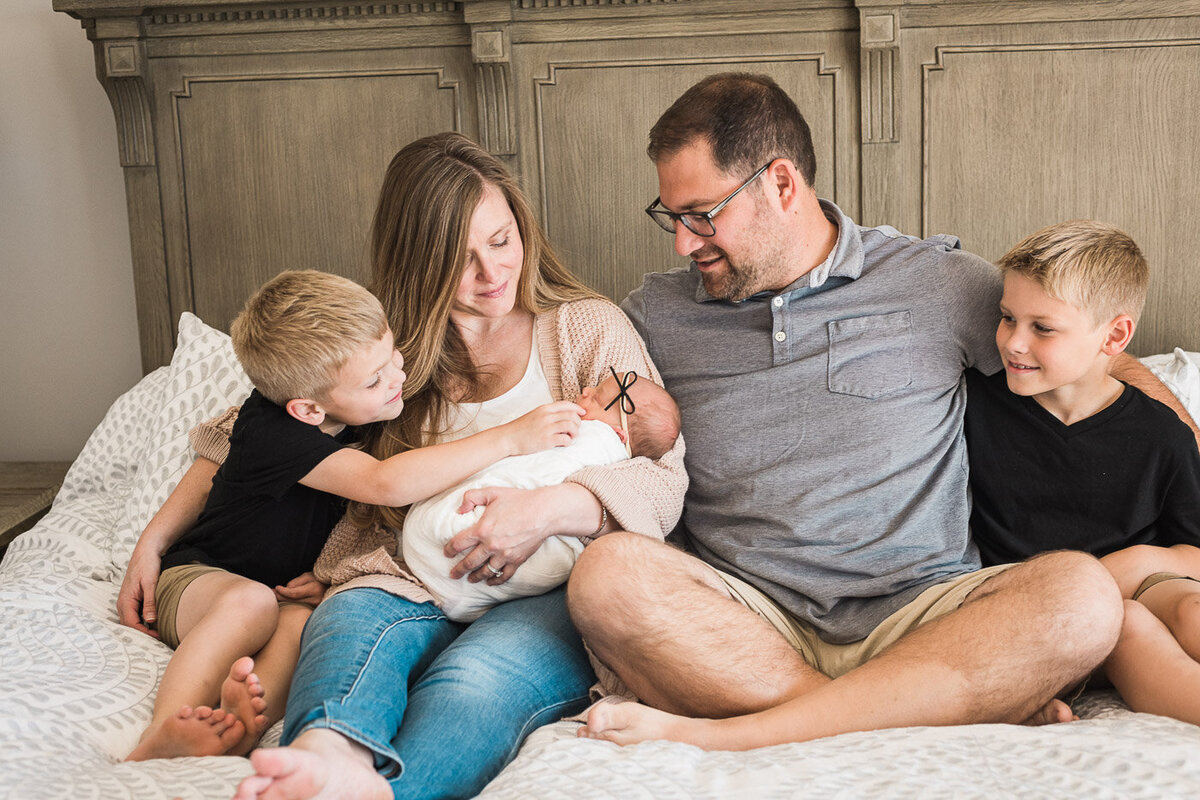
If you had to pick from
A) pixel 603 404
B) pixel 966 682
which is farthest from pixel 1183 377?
pixel 603 404

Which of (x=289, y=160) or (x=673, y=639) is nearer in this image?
(x=673, y=639)

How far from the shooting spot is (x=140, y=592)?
64.9 inches

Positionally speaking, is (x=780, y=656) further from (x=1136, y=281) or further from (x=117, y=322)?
(x=117, y=322)

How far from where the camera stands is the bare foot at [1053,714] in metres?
1.29

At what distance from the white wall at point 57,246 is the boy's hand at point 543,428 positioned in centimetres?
160

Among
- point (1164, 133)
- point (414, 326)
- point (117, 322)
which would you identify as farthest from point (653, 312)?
point (117, 322)

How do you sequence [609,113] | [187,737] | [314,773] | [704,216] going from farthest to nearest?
[609,113], [704,216], [187,737], [314,773]

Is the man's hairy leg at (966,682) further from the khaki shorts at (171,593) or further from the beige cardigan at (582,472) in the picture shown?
the khaki shorts at (171,593)

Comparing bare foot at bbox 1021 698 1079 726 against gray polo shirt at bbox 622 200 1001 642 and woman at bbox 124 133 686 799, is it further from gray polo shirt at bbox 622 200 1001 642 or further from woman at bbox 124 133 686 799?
woman at bbox 124 133 686 799

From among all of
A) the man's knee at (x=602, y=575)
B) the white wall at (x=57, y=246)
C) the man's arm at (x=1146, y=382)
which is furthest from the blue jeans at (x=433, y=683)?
the white wall at (x=57, y=246)

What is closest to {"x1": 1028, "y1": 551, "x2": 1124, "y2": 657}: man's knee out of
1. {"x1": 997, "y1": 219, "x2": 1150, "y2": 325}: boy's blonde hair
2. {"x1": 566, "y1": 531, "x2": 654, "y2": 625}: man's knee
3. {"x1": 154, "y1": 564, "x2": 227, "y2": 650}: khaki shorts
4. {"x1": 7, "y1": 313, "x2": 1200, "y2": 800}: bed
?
{"x1": 7, "y1": 313, "x2": 1200, "y2": 800}: bed

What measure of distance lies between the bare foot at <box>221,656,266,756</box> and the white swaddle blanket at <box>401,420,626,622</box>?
11.7 inches

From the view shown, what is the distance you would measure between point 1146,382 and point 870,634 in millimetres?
646

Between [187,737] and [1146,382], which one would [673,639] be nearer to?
[187,737]
